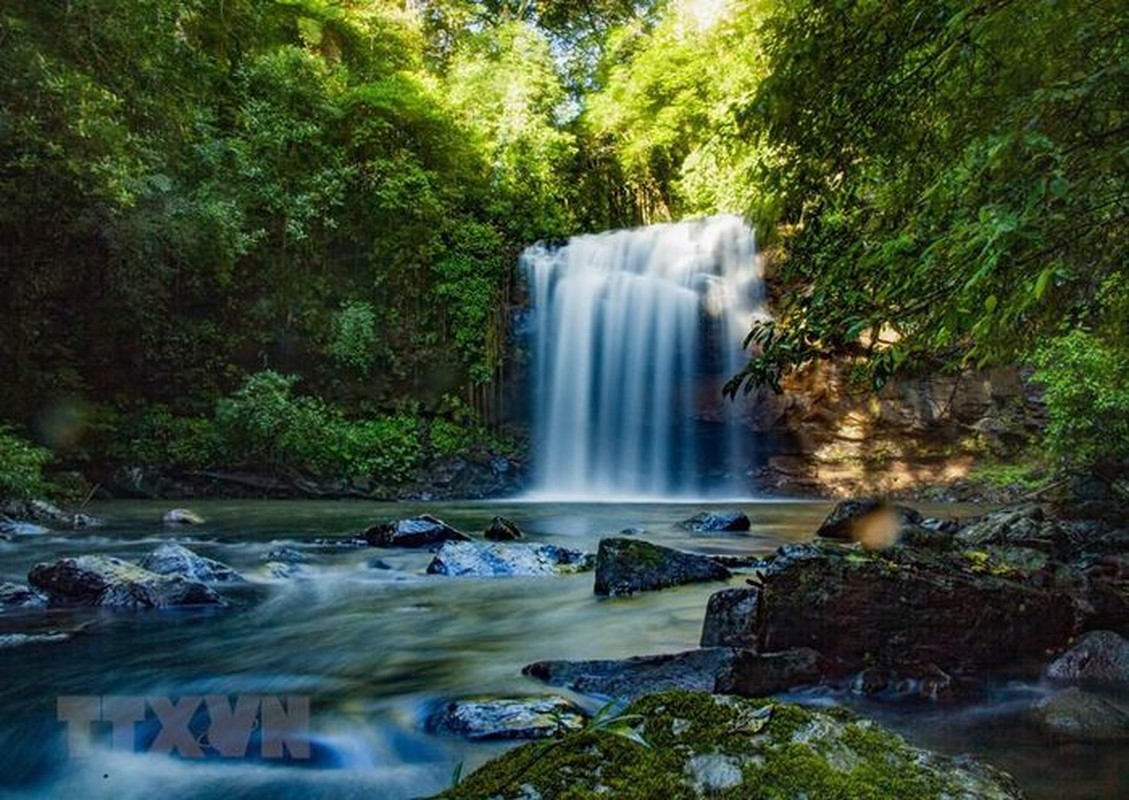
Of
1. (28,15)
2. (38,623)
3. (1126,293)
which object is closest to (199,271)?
(28,15)

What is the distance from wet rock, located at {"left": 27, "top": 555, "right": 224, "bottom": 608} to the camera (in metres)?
5.78

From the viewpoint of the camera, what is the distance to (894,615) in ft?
13.9

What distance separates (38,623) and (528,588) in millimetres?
3619

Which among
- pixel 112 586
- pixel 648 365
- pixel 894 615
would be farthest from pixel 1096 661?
pixel 648 365

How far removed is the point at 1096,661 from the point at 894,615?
3.41 feet

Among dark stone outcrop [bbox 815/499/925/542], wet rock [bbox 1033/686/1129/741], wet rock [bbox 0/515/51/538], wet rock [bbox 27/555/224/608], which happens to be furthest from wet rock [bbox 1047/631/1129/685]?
wet rock [bbox 0/515/51/538]

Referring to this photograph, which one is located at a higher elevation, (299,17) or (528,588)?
(299,17)

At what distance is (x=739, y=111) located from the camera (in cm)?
372

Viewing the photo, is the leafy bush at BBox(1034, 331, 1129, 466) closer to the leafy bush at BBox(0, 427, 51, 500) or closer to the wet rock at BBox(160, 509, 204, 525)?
the wet rock at BBox(160, 509, 204, 525)

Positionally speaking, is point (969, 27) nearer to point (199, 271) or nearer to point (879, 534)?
point (879, 534)

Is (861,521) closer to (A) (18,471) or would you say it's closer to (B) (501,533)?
(B) (501,533)

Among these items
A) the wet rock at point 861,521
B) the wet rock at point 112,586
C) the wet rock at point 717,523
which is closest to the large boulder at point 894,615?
the wet rock at point 112,586

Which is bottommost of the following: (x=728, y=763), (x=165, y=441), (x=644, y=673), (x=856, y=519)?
(x=644, y=673)

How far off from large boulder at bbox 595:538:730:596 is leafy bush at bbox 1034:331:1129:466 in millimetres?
5353
